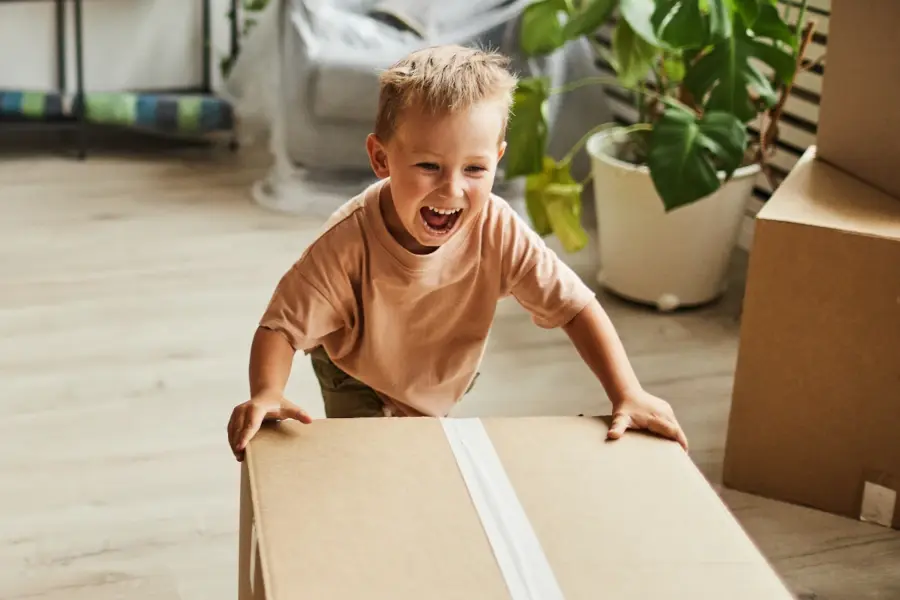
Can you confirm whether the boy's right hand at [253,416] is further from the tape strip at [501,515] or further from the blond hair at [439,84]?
the blond hair at [439,84]

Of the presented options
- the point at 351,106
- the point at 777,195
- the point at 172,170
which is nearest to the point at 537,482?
the point at 777,195

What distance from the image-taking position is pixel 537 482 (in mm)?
970

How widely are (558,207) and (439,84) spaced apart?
1.17 meters

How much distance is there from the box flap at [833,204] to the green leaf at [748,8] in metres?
0.39

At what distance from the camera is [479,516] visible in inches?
35.9

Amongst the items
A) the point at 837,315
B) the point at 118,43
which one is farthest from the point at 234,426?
the point at 118,43

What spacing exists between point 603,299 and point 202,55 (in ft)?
5.77

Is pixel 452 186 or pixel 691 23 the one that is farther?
pixel 691 23

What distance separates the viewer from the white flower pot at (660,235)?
229 centimetres

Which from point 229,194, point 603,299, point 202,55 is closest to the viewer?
point 603,299

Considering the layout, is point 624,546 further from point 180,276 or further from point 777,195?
point 180,276

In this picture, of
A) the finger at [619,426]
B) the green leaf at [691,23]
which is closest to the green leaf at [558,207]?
the green leaf at [691,23]

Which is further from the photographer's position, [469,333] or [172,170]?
[172,170]

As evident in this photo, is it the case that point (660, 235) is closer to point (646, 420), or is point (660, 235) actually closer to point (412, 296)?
point (412, 296)
